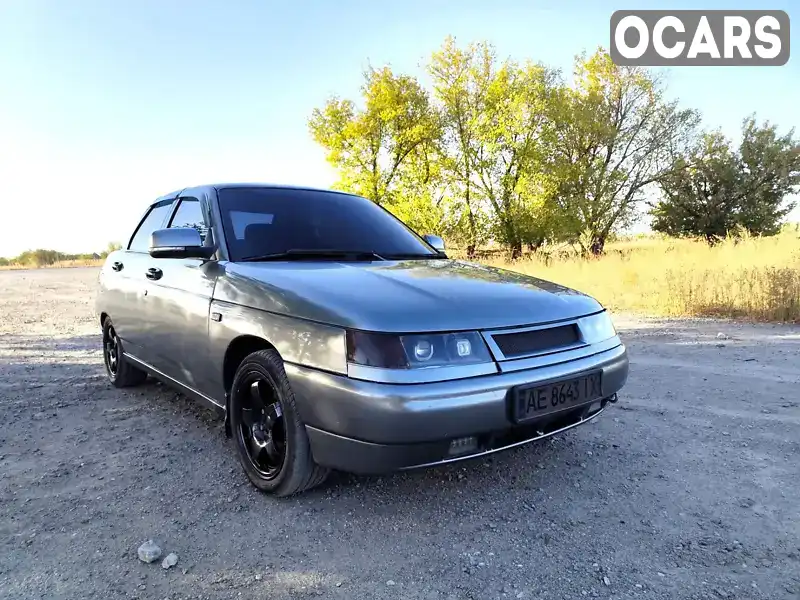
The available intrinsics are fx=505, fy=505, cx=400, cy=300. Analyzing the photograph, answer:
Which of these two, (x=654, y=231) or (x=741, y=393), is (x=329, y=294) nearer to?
(x=741, y=393)

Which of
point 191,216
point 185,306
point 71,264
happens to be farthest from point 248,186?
point 71,264

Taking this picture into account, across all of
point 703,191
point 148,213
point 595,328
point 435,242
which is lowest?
point 595,328

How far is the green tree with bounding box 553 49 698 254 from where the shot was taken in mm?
22375

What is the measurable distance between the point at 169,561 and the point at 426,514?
40.9 inches

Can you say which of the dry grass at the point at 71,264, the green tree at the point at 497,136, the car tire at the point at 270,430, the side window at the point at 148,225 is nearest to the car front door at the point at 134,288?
the side window at the point at 148,225

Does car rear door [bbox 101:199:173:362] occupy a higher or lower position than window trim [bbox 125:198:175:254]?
lower

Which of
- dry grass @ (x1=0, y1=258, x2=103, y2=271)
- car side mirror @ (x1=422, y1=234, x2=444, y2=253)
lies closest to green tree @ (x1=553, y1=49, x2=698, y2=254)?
car side mirror @ (x1=422, y1=234, x2=444, y2=253)

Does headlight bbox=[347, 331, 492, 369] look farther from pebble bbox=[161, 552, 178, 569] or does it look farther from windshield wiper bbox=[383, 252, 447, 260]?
windshield wiper bbox=[383, 252, 447, 260]

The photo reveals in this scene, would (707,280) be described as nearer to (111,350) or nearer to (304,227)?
(304,227)

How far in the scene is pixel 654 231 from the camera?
27.3m

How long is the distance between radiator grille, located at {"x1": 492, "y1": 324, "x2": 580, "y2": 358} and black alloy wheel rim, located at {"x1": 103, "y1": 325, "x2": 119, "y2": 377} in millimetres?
3465

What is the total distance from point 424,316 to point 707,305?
24.7 feet

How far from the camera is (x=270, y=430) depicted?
2.38 m

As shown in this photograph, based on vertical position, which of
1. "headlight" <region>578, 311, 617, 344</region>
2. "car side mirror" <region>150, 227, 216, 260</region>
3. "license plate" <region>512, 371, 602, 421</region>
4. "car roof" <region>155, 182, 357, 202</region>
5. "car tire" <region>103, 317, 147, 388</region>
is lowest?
"car tire" <region>103, 317, 147, 388</region>
